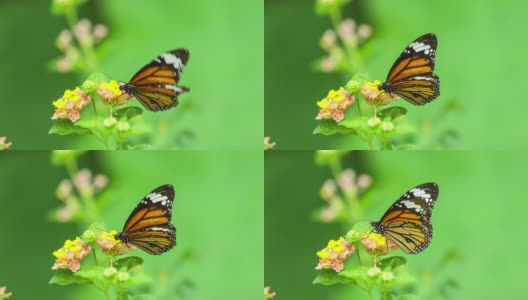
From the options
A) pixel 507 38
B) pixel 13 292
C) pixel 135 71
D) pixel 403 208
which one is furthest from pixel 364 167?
pixel 13 292

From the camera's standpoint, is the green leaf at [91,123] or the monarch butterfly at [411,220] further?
the green leaf at [91,123]

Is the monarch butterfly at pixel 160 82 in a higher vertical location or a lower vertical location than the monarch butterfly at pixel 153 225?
higher

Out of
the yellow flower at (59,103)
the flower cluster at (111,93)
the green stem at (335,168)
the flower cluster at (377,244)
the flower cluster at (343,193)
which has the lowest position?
the flower cluster at (377,244)

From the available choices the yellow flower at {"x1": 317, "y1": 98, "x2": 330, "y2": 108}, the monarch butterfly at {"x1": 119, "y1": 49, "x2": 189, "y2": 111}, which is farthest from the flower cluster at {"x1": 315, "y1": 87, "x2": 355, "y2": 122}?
the monarch butterfly at {"x1": 119, "y1": 49, "x2": 189, "y2": 111}

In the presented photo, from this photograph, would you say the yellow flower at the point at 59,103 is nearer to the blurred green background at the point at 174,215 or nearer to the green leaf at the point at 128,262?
the blurred green background at the point at 174,215

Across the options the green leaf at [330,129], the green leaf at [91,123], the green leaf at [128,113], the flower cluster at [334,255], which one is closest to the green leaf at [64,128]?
the green leaf at [91,123]

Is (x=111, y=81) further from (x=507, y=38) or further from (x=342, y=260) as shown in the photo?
(x=507, y=38)
